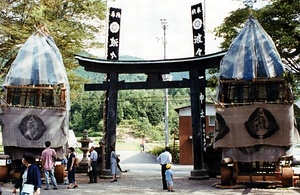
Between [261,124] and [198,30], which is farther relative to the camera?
[198,30]

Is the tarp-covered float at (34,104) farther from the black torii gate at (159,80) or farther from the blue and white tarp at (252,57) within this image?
the blue and white tarp at (252,57)

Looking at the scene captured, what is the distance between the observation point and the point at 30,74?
655 inches

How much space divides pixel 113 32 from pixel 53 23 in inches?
139

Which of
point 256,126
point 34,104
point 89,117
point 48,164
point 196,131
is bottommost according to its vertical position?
point 48,164

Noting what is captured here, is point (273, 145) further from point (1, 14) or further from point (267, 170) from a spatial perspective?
point (1, 14)

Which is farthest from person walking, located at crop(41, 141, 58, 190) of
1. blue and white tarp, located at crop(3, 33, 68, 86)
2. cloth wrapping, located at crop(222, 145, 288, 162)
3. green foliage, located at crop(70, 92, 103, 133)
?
green foliage, located at crop(70, 92, 103, 133)

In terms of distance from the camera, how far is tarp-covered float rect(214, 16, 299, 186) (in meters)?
14.3

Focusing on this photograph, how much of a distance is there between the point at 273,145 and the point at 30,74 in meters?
10.2

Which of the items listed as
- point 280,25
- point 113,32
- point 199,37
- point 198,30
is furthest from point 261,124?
point 113,32

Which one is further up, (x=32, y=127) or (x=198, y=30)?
(x=198, y=30)

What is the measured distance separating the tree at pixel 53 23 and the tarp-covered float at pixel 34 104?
10.6 feet

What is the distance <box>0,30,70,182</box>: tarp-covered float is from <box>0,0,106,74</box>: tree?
323cm

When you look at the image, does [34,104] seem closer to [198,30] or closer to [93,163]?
[93,163]

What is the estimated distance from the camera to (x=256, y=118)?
14531mm
